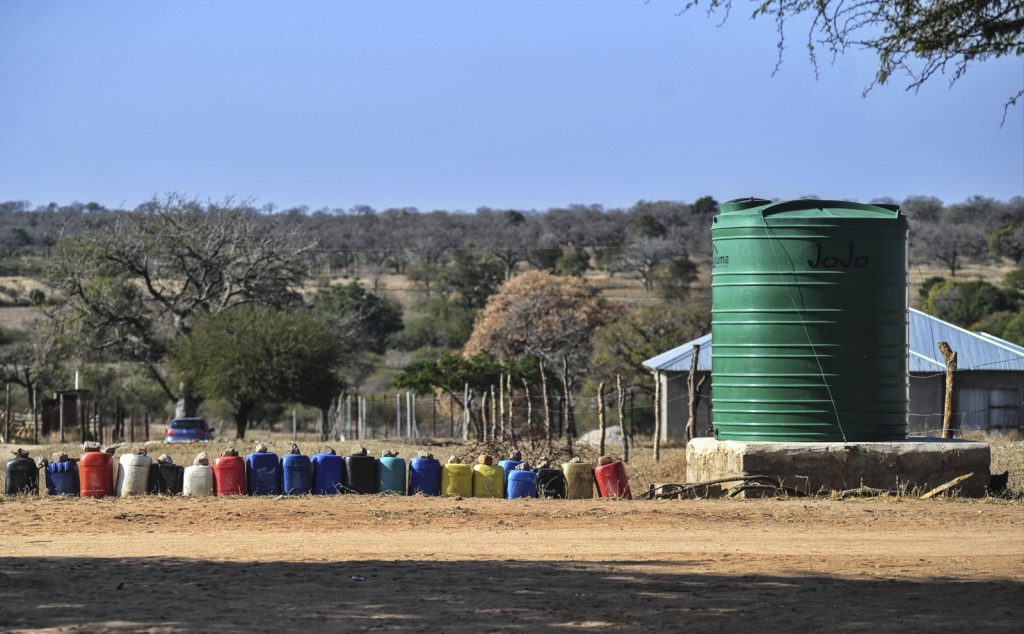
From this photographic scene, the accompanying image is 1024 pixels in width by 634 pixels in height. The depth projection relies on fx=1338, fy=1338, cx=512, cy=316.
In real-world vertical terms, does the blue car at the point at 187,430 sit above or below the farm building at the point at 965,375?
below

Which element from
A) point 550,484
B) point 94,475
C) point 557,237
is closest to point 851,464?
point 550,484

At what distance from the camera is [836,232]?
650 inches

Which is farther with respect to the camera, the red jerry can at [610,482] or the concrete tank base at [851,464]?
the red jerry can at [610,482]

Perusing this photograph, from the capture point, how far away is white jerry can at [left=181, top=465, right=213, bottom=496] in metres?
16.4

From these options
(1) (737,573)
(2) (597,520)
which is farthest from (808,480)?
(1) (737,573)

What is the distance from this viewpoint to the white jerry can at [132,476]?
1652 centimetres

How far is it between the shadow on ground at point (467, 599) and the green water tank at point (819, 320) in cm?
612

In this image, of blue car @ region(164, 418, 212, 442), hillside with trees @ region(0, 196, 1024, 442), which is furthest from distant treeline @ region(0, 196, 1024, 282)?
blue car @ region(164, 418, 212, 442)

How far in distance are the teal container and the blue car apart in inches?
934

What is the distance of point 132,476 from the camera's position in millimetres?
16516

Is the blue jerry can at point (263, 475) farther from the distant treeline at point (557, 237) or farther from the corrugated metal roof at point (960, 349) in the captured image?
the distant treeline at point (557, 237)

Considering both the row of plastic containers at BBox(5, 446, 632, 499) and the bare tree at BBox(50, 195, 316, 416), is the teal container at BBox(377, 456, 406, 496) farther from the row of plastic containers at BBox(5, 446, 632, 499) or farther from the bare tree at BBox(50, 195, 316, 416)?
the bare tree at BBox(50, 195, 316, 416)

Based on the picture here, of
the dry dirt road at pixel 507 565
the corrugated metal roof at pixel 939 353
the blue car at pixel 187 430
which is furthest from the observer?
the blue car at pixel 187 430

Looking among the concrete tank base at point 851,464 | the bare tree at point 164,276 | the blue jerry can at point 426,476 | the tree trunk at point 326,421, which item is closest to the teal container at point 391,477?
the blue jerry can at point 426,476
